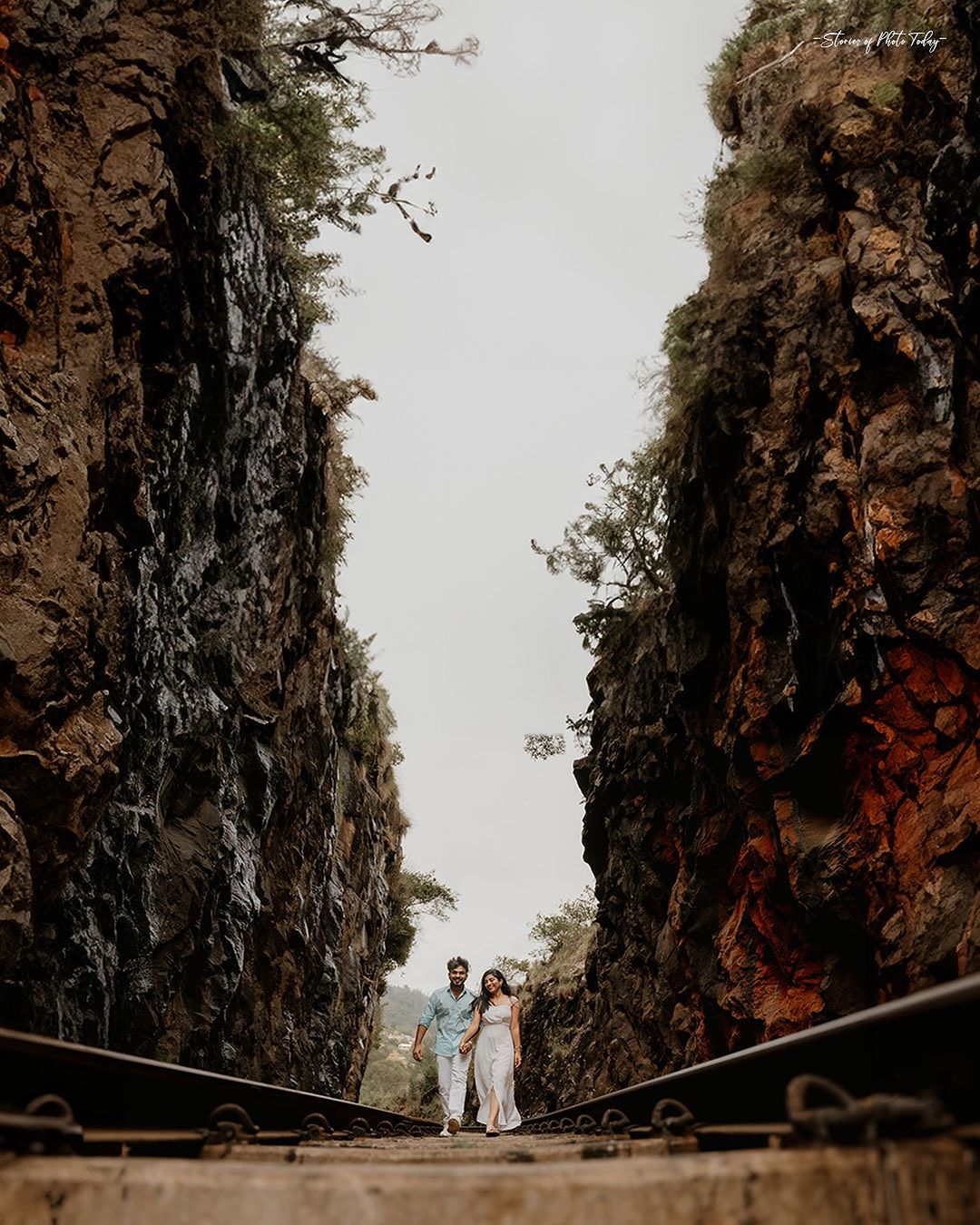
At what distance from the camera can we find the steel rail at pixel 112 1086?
2.28 meters

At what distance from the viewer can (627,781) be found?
1681 centimetres

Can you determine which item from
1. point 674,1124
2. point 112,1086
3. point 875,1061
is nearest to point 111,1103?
point 112,1086

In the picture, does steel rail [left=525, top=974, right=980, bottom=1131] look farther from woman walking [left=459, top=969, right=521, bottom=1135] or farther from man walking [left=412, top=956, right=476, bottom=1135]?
man walking [left=412, top=956, right=476, bottom=1135]

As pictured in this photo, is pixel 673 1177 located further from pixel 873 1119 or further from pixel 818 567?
pixel 818 567

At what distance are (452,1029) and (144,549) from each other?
19.5 feet

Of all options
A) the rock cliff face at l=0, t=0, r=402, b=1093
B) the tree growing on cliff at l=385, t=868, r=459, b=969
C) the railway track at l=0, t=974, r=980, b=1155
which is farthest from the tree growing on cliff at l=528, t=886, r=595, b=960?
the railway track at l=0, t=974, r=980, b=1155

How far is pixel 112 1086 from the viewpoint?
2.78 metres

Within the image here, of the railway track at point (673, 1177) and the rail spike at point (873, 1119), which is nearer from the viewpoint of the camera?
the railway track at point (673, 1177)

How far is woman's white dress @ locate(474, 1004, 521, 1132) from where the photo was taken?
8328mm

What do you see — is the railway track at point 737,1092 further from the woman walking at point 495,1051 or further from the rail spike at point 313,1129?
the woman walking at point 495,1051

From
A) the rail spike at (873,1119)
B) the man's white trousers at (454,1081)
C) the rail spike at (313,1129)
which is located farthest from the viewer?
the man's white trousers at (454,1081)

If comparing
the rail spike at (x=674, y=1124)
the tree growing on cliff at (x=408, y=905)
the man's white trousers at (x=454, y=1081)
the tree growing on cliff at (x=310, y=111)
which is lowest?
the man's white trousers at (x=454, y=1081)

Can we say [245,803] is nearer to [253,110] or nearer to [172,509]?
[172,509]

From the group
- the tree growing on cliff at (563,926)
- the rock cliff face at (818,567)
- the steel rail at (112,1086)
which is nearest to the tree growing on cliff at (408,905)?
the tree growing on cliff at (563,926)
